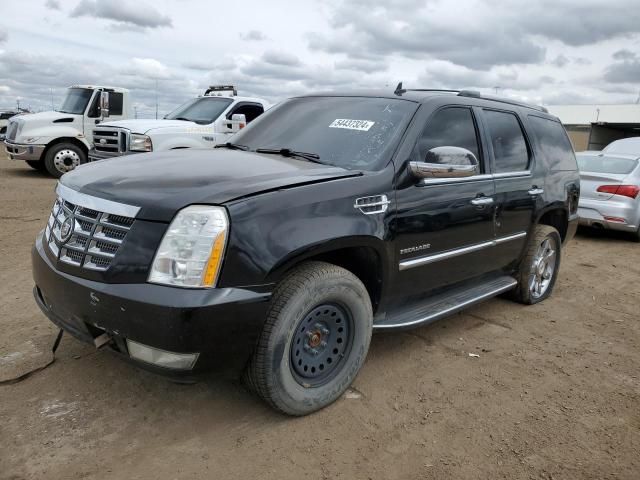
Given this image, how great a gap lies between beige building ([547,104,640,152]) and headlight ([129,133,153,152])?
25.9ft

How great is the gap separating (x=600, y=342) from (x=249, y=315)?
323 centimetres

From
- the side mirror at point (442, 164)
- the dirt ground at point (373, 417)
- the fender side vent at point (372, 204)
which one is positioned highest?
the side mirror at point (442, 164)

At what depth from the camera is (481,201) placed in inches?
158

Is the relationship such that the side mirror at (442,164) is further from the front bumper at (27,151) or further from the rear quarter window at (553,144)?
the front bumper at (27,151)

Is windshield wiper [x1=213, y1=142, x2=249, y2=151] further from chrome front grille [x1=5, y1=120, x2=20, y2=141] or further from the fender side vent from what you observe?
chrome front grille [x1=5, y1=120, x2=20, y2=141]

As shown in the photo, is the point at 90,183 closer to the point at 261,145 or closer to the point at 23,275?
the point at 261,145

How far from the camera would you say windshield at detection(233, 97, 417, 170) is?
3484mm

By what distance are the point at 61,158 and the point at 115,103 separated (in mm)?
1894

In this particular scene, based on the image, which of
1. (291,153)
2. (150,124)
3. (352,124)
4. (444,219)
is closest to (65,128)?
(150,124)

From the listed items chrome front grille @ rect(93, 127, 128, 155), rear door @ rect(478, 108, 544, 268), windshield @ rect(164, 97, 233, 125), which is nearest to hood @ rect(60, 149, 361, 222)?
rear door @ rect(478, 108, 544, 268)

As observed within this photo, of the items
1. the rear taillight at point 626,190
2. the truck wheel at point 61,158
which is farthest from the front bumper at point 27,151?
the rear taillight at point 626,190

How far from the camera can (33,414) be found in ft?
9.68

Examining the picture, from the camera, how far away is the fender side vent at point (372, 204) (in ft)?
10.2

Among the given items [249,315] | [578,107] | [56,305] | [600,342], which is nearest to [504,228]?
[600,342]
